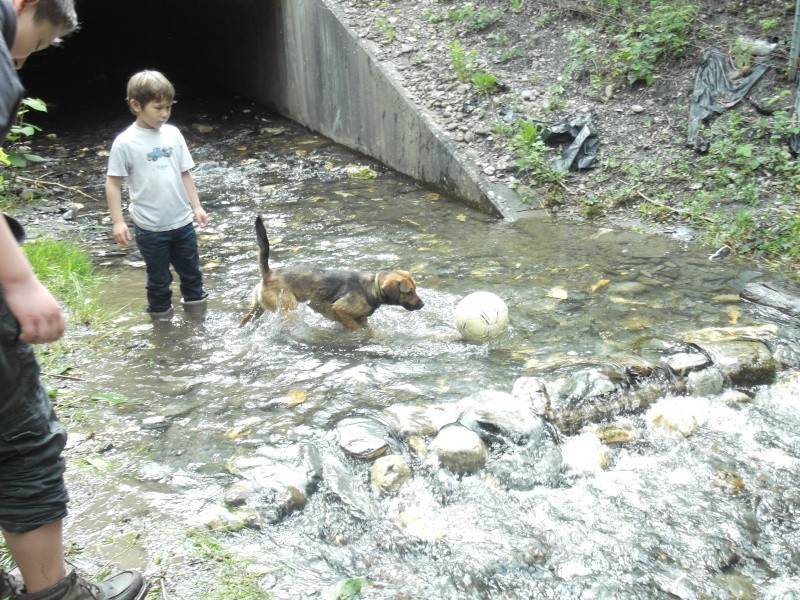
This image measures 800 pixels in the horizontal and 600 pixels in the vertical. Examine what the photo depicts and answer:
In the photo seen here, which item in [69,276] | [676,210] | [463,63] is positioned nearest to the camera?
[69,276]

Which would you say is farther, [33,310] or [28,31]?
[28,31]

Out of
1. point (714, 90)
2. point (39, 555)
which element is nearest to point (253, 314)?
point (39, 555)

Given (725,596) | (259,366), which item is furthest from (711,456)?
(259,366)

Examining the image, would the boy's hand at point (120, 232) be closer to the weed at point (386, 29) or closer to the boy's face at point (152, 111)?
the boy's face at point (152, 111)

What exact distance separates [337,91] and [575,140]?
15.7ft

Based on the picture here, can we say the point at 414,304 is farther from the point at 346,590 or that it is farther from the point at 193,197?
the point at 346,590

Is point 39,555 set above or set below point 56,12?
below

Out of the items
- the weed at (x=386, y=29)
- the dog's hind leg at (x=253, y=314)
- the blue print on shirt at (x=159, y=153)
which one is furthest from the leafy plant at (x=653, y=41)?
the blue print on shirt at (x=159, y=153)

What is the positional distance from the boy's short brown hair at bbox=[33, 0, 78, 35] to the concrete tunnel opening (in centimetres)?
654

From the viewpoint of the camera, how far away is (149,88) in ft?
17.0

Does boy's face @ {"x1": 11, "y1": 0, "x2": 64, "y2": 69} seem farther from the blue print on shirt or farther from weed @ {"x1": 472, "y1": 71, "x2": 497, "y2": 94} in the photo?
weed @ {"x1": 472, "y1": 71, "x2": 497, "y2": 94}

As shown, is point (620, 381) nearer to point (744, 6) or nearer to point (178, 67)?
point (744, 6)

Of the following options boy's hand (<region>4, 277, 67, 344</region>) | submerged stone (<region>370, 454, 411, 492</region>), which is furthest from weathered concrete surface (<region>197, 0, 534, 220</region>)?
boy's hand (<region>4, 277, 67, 344</region>)

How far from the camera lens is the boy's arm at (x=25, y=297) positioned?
7.11 feet
